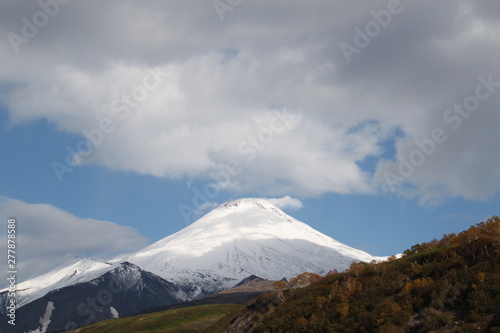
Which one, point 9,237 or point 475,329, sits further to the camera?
point 9,237

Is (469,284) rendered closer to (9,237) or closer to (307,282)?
(307,282)

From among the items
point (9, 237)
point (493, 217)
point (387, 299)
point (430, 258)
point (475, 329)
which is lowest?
point (475, 329)

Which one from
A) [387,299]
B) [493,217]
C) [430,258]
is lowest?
[387,299]

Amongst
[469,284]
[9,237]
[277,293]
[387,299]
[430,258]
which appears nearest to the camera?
[469,284]

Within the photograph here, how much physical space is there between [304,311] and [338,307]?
15.1ft

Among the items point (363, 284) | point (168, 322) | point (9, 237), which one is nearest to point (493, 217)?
point (363, 284)

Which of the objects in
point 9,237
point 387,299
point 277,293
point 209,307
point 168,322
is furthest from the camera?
point 209,307

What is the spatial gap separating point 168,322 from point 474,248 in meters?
93.8

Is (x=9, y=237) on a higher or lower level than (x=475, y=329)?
higher

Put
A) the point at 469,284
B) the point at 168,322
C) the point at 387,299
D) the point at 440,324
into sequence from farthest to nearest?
the point at 168,322
the point at 387,299
the point at 469,284
the point at 440,324

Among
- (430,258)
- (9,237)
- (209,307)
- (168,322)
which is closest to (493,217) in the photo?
(430,258)

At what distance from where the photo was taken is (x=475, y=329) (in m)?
26.6

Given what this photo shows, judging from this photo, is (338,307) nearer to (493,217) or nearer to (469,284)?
(469,284)

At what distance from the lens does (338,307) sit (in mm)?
37219
